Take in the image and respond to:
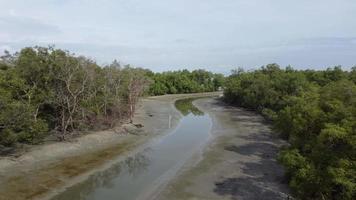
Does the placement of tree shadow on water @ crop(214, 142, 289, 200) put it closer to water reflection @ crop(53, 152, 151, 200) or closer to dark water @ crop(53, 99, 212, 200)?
dark water @ crop(53, 99, 212, 200)

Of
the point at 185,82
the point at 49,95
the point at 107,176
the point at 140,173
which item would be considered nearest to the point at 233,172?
the point at 140,173

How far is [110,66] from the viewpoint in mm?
46438

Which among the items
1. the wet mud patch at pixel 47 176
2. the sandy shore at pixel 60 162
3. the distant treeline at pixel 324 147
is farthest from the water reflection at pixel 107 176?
the distant treeline at pixel 324 147

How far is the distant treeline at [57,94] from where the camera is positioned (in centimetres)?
2923

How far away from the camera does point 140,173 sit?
2823 cm

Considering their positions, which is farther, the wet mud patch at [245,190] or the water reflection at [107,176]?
the water reflection at [107,176]

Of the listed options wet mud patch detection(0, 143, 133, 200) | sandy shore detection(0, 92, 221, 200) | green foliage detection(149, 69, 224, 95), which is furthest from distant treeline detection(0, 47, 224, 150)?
green foliage detection(149, 69, 224, 95)

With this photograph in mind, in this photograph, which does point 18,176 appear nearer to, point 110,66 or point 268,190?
point 268,190

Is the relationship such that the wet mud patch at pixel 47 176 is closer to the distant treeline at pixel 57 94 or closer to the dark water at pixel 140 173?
the dark water at pixel 140 173

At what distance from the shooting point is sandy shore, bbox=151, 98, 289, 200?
23.0 m

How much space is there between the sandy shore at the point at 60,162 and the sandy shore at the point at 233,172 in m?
6.27

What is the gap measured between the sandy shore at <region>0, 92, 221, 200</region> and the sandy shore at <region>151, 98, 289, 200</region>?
627cm

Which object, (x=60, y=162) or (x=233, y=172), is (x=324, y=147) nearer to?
(x=233, y=172)

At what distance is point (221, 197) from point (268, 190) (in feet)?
9.90
